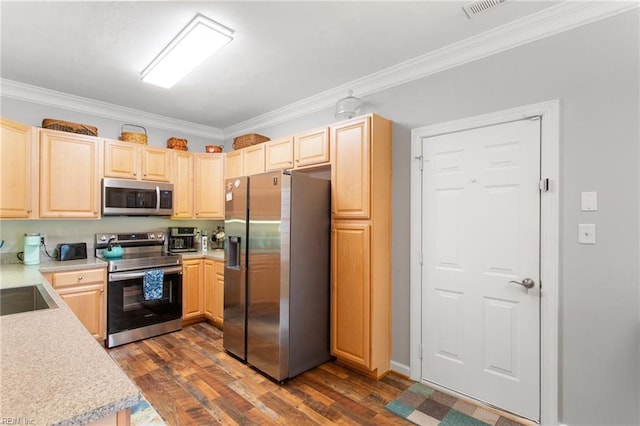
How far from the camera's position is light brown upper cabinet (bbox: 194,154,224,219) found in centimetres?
424

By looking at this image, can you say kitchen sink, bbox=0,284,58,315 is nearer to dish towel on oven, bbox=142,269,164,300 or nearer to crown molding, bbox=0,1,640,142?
dish towel on oven, bbox=142,269,164,300

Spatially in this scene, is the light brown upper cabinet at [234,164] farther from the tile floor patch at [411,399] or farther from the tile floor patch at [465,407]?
the tile floor patch at [465,407]

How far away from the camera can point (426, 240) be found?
8.53 ft

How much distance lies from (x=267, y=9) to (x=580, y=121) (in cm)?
208

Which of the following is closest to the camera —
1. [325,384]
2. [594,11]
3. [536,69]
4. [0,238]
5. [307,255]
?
[594,11]

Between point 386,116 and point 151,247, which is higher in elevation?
point 386,116

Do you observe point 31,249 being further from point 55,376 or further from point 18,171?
point 55,376

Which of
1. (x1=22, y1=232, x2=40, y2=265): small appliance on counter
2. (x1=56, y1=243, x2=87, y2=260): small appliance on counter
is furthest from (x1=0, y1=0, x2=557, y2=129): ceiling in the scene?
(x1=56, y1=243, x2=87, y2=260): small appliance on counter

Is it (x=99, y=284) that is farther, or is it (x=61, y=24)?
(x=99, y=284)

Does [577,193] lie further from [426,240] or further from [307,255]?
[307,255]

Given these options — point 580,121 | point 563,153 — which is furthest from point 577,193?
point 580,121

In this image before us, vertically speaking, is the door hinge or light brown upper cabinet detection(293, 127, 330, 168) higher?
light brown upper cabinet detection(293, 127, 330, 168)

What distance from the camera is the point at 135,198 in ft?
12.0

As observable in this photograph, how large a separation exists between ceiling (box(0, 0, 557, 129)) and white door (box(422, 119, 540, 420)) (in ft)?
2.63
